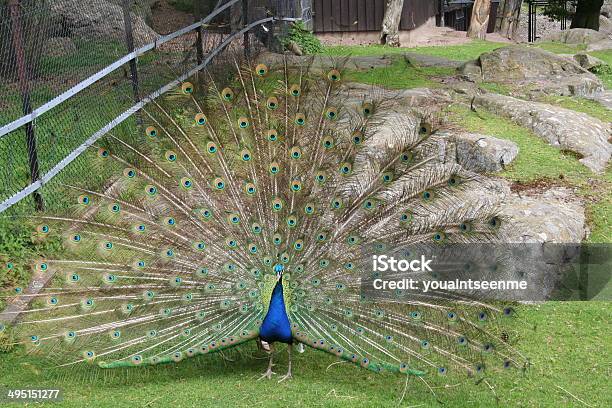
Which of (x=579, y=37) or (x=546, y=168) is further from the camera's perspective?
(x=579, y=37)

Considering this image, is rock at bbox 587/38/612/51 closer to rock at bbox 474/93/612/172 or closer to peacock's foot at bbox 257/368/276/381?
rock at bbox 474/93/612/172

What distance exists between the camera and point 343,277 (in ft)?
18.2

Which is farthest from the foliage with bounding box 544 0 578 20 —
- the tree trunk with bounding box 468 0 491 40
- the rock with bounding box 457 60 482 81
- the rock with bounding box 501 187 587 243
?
the rock with bounding box 501 187 587 243

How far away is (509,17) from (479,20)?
237 cm

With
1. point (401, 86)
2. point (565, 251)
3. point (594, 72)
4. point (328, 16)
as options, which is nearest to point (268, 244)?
point (565, 251)

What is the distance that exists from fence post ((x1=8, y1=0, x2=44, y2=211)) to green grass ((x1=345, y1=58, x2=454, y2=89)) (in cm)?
670

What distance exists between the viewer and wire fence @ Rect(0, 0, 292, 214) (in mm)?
7133

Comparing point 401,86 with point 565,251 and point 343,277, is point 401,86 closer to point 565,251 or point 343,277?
point 565,251

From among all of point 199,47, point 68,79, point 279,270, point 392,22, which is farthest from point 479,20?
point 279,270

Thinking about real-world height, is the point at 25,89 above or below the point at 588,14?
above

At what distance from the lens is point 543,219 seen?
7.80 metres

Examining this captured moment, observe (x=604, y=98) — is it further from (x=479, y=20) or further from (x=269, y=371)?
(x=479, y=20)

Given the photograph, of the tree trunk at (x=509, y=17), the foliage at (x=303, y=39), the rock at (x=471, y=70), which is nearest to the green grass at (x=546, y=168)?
the rock at (x=471, y=70)

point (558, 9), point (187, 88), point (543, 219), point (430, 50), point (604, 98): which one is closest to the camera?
point (187, 88)
